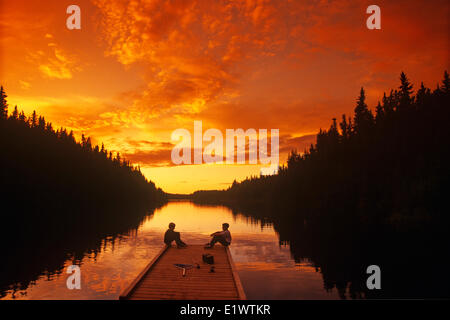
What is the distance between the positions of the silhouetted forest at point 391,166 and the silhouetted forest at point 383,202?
150mm

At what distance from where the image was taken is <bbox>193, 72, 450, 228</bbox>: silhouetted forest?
48000mm

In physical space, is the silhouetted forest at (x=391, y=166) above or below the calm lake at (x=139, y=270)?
above

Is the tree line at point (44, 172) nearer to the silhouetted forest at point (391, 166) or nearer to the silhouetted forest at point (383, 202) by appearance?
the silhouetted forest at point (383, 202)

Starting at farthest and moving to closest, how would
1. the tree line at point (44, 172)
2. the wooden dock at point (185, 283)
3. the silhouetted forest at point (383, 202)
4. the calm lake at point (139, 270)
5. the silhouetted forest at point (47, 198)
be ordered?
the tree line at point (44, 172)
the silhouetted forest at point (47, 198)
the silhouetted forest at point (383, 202)
the calm lake at point (139, 270)
the wooden dock at point (185, 283)

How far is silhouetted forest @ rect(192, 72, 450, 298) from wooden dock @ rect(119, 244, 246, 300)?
8053mm

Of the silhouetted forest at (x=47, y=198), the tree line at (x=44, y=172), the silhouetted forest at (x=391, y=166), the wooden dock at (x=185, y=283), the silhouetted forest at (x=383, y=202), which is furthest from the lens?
the tree line at (x=44, y=172)

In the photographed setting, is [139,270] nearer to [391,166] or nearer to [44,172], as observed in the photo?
[391,166]

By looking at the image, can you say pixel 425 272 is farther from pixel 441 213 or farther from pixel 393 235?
pixel 441 213

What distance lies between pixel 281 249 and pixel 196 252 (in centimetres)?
1361

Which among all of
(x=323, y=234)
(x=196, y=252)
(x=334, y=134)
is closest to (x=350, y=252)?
(x=323, y=234)

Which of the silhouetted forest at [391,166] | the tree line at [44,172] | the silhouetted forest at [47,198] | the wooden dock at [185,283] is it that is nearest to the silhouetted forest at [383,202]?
the silhouetted forest at [391,166]

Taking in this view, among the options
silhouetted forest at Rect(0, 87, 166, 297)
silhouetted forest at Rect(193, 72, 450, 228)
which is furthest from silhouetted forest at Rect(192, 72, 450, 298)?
silhouetted forest at Rect(0, 87, 166, 297)

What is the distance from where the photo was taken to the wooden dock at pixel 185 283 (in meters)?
12.1

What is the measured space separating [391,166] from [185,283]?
55.4m
